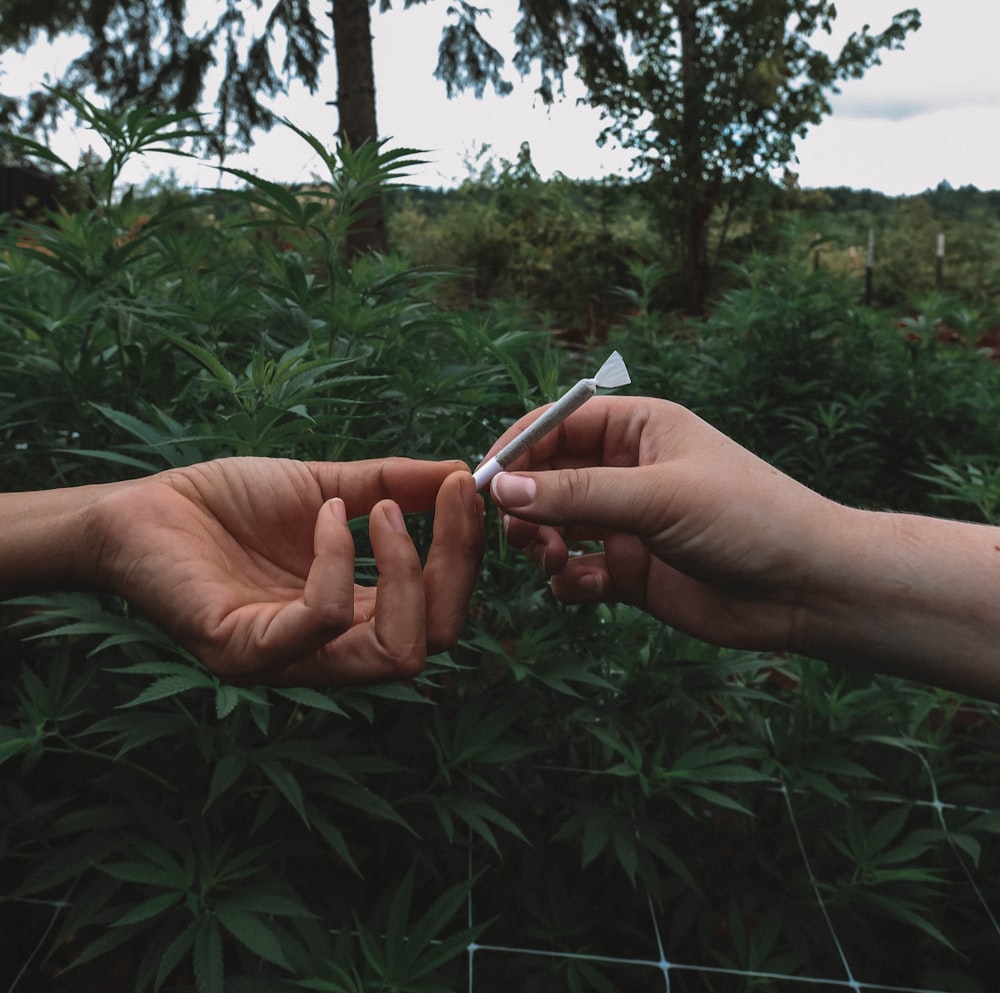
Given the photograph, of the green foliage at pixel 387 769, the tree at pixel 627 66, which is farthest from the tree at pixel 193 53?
the green foliage at pixel 387 769

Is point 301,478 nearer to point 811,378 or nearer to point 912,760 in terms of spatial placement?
point 912,760

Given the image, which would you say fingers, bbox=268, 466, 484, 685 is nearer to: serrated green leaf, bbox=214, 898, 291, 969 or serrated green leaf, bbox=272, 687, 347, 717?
serrated green leaf, bbox=272, 687, 347, 717

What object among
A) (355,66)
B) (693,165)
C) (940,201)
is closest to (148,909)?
(355,66)

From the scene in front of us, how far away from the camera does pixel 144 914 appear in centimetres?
136

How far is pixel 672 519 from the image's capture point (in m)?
1.31

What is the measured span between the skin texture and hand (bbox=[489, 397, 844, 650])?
17 cm

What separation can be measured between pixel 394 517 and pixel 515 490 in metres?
0.18

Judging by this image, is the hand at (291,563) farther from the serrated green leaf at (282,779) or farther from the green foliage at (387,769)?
the serrated green leaf at (282,779)

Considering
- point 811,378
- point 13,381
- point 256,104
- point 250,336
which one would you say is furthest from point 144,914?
point 256,104

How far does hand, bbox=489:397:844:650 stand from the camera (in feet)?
4.21

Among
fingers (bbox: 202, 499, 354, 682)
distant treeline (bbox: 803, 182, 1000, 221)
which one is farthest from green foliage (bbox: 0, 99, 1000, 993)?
distant treeline (bbox: 803, 182, 1000, 221)

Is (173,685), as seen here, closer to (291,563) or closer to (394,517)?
(291,563)

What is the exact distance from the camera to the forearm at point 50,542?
4.18 ft

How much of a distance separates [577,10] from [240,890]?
29.7 feet
